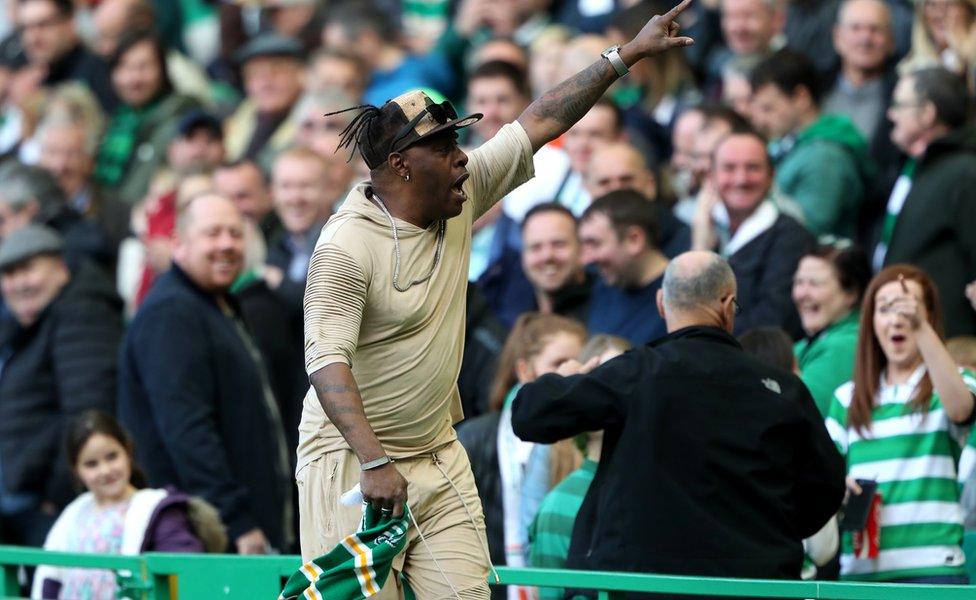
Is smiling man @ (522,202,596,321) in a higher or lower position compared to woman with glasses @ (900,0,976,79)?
lower

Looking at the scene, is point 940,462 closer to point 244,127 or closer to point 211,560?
point 211,560

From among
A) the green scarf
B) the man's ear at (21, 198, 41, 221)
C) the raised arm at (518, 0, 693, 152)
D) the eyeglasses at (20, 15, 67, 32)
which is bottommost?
the raised arm at (518, 0, 693, 152)

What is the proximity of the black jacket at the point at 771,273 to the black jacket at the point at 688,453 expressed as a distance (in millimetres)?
2097

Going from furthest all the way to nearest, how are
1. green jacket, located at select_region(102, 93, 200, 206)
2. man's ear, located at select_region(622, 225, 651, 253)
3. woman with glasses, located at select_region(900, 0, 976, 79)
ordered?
green jacket, located at select_region(102, 93, 200, 206) < woman with glasses, located at select_region(900, 0, 976, 79) < man's ear, located at select_region(622, 225, 651, 253)

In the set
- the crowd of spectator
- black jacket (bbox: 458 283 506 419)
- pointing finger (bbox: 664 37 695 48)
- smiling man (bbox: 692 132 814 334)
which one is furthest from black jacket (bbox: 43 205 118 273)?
pointing finger (bbox: 664 37 695 48)

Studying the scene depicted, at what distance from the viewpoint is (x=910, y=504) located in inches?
271

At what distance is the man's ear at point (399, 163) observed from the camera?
211 inches

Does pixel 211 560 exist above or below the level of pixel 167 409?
below

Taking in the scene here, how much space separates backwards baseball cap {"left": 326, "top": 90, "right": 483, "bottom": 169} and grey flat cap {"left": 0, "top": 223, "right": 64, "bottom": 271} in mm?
4708

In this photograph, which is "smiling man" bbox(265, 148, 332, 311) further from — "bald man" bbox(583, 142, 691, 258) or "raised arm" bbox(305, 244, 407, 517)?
"raised arm" bbox(305, 244, 407, 517)

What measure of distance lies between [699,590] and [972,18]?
5.82 m

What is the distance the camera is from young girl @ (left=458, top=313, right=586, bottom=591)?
24.7 feet

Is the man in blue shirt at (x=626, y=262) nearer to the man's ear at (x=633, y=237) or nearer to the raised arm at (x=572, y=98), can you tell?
the man's ear at (x=633, y=237)

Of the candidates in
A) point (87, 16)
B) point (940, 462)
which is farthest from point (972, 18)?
point (87, 16)
